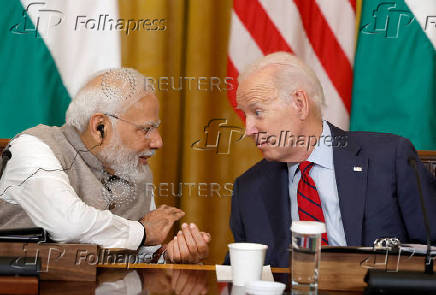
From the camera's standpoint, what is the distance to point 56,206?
2053 mm

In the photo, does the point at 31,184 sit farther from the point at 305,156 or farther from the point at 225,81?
the point at 225,81

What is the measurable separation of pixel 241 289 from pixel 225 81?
181 centimetres

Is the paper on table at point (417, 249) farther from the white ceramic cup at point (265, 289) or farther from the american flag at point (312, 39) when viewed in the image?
the american flag at point (312, 39)

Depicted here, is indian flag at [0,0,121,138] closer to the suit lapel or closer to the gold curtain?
the gold curtain

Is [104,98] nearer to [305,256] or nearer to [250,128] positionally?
[250,128]

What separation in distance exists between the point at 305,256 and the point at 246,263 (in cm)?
16

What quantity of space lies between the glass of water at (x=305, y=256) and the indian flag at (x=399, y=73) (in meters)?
1.85

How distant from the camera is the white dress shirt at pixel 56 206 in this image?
2029 mm

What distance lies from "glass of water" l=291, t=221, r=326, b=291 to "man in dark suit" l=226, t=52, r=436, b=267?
2.46 feet

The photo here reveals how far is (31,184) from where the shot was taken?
215 centimetres

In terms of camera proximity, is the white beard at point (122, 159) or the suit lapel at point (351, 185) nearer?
the suit lapel at point (351, 185)

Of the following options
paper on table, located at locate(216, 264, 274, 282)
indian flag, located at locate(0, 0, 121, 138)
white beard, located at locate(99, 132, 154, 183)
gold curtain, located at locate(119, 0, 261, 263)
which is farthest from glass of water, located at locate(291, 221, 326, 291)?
indian flag, located at locate(0, 0, 121, 138)

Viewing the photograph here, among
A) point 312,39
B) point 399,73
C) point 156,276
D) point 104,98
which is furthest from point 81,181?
point 399,73

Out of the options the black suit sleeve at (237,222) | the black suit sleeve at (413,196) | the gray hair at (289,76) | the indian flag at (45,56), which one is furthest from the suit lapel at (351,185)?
the indian flag at (45,56)
